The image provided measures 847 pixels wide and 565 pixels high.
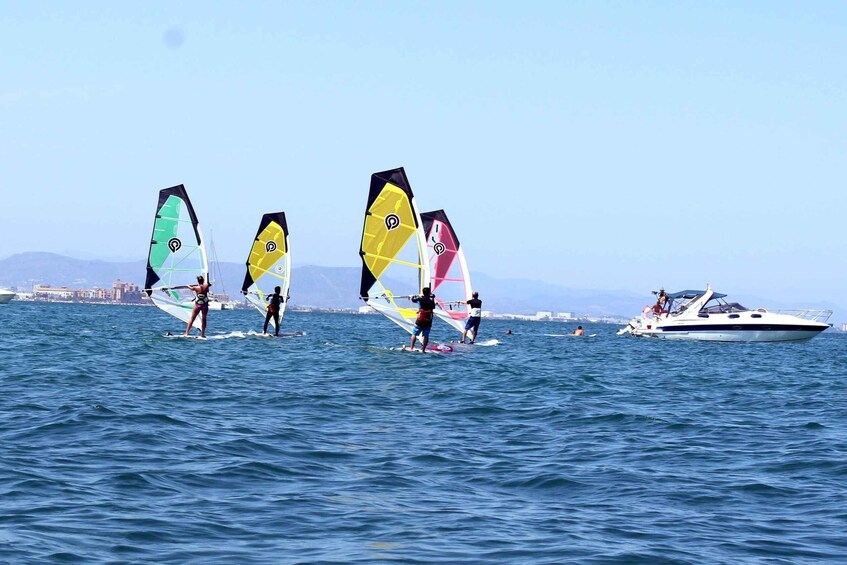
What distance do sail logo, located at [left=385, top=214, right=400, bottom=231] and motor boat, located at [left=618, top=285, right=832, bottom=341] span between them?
3026 cm

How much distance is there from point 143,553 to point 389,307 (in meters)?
25.1

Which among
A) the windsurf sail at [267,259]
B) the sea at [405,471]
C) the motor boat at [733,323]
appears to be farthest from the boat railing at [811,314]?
the sea at [405,471]

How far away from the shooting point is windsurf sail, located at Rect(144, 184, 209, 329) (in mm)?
39094

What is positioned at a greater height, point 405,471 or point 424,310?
point 424,310

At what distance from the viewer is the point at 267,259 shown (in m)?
42.8

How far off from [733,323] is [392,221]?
30.9 m

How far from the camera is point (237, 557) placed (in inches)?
313

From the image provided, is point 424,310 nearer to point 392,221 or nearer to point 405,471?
point 392,221

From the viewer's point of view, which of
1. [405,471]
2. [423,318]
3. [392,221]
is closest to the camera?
[405,471]

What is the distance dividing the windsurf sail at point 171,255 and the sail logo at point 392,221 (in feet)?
31.2

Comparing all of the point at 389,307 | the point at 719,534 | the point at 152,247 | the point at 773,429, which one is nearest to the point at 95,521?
the point at 719,534

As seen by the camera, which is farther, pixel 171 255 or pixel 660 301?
pixel 660 301

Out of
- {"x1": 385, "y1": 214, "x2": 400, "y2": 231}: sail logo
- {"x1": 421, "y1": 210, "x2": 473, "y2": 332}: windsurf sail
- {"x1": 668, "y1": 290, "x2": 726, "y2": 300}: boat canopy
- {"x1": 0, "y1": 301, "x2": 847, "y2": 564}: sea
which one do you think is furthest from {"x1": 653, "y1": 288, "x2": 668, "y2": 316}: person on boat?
{"x1": 0, "y1": 301, "x2": 847, "y2": 564}: sea

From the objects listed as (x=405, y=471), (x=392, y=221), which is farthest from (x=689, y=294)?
(x=405, y=471)
